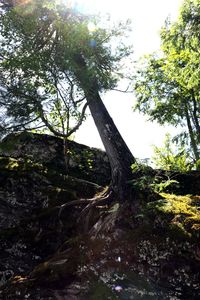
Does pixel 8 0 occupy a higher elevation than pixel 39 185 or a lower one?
higher

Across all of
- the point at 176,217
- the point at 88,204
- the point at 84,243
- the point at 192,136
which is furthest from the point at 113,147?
the point at 192,136

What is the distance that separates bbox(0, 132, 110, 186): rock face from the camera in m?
8.58

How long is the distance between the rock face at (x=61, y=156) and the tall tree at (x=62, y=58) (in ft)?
6.82

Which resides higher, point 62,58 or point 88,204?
point 62,58

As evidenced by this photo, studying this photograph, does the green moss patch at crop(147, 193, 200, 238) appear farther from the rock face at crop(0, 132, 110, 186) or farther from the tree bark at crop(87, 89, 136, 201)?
the rock face at crop(0, 132, 110, 186)

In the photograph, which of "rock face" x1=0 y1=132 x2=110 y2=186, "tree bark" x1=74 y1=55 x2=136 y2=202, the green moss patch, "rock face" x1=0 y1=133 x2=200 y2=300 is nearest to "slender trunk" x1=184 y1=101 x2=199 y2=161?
"rock face" x1=0 y1=132 x2=110 y2=186

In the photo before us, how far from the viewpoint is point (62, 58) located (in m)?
6.16

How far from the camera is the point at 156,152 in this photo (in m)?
22.7

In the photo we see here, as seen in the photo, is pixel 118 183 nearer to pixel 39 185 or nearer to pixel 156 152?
pixel 39 185

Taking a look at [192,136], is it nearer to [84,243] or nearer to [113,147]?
[113,147]

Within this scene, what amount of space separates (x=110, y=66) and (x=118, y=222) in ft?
11.4

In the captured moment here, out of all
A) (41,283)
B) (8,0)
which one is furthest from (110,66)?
(41,283)

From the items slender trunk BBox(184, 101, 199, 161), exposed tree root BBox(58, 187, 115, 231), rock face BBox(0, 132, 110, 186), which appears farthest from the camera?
slender trunk BBox(184, 101, 199, 161)

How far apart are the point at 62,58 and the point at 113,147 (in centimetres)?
208
